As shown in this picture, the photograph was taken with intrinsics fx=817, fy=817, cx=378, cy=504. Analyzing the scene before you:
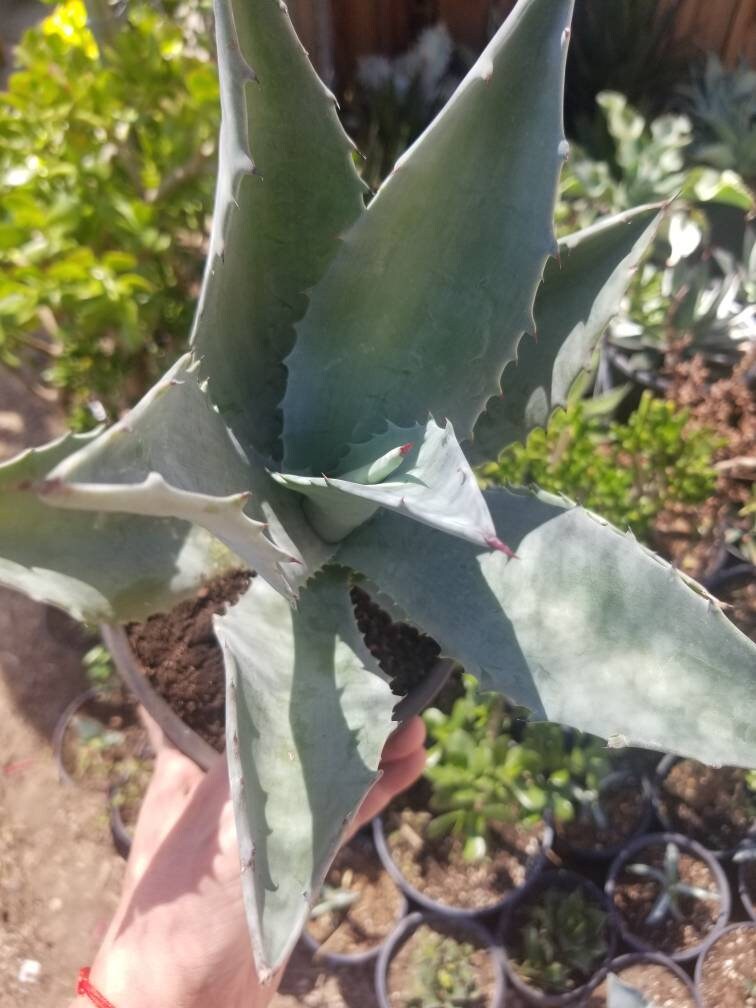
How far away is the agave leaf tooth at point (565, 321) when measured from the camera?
29.6 inches

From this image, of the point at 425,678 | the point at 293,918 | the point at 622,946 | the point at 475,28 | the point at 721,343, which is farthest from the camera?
the point at 475,28

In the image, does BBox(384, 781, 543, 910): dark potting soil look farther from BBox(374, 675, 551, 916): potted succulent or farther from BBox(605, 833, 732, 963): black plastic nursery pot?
BBox(605, 833, 732, 963): black plastic nursery pot

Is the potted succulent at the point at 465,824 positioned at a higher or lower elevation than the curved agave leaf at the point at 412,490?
lower

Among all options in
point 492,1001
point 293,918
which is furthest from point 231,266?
point 492,1001

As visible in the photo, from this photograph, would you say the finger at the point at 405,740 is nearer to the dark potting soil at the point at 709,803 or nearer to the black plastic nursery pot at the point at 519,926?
the black plastic nursery pot at the point at 519,926

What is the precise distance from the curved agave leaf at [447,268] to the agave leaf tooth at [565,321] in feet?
0.15

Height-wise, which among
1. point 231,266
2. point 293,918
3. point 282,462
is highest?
point 231,266

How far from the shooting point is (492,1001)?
130 centimetres

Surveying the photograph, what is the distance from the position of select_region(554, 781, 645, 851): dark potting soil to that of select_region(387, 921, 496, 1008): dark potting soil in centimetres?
23

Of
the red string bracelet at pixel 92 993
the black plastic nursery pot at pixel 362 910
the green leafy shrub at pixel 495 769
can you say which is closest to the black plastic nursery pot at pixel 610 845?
the green leafy shrub at pixel 495 769

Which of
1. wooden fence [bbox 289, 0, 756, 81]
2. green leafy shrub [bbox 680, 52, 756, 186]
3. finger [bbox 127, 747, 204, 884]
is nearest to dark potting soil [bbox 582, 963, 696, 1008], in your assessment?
finger [bbox 127, 747, 204, 884]

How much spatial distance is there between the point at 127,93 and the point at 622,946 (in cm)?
155

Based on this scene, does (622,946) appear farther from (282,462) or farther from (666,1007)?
(282,462)

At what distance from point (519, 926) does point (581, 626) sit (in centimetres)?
84
